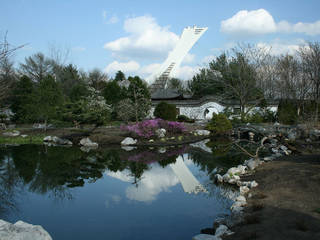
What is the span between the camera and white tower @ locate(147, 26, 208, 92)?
39719 millimetres

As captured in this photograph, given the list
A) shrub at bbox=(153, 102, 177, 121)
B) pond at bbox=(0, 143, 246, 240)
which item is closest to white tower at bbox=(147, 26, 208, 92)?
shrub at bbox=(153, 102, 177, 121)

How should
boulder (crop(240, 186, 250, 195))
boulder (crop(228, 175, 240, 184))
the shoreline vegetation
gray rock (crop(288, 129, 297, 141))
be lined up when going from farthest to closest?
gray rock (crop(288, 129, 297, 141)) → boulder (crop(228, 175, 240, 184)) → boulder (crop(240, 186, 250, 195)) → the shoreline vegetation

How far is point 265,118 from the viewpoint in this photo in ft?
82.9

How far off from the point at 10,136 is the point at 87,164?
1283 cm

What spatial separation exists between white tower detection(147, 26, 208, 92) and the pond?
28983 mm

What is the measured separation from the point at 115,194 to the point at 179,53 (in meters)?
36.0

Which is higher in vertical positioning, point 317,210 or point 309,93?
point 309,93

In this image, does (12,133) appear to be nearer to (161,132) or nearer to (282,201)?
(161,132)

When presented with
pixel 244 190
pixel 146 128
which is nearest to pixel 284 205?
pixel 244 190

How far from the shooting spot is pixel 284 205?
17.3 feet

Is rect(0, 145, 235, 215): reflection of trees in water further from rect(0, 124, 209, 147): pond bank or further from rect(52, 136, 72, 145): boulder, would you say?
rect(52, 136, 72, 145): boulder

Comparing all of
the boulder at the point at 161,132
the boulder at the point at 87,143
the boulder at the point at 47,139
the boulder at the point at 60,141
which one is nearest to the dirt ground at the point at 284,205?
the boulder at the point at 161,132

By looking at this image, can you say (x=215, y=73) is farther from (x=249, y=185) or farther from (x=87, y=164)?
(x=249, y=185)

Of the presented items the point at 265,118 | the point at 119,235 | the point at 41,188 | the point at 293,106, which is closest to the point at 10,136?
the point at 41,188
